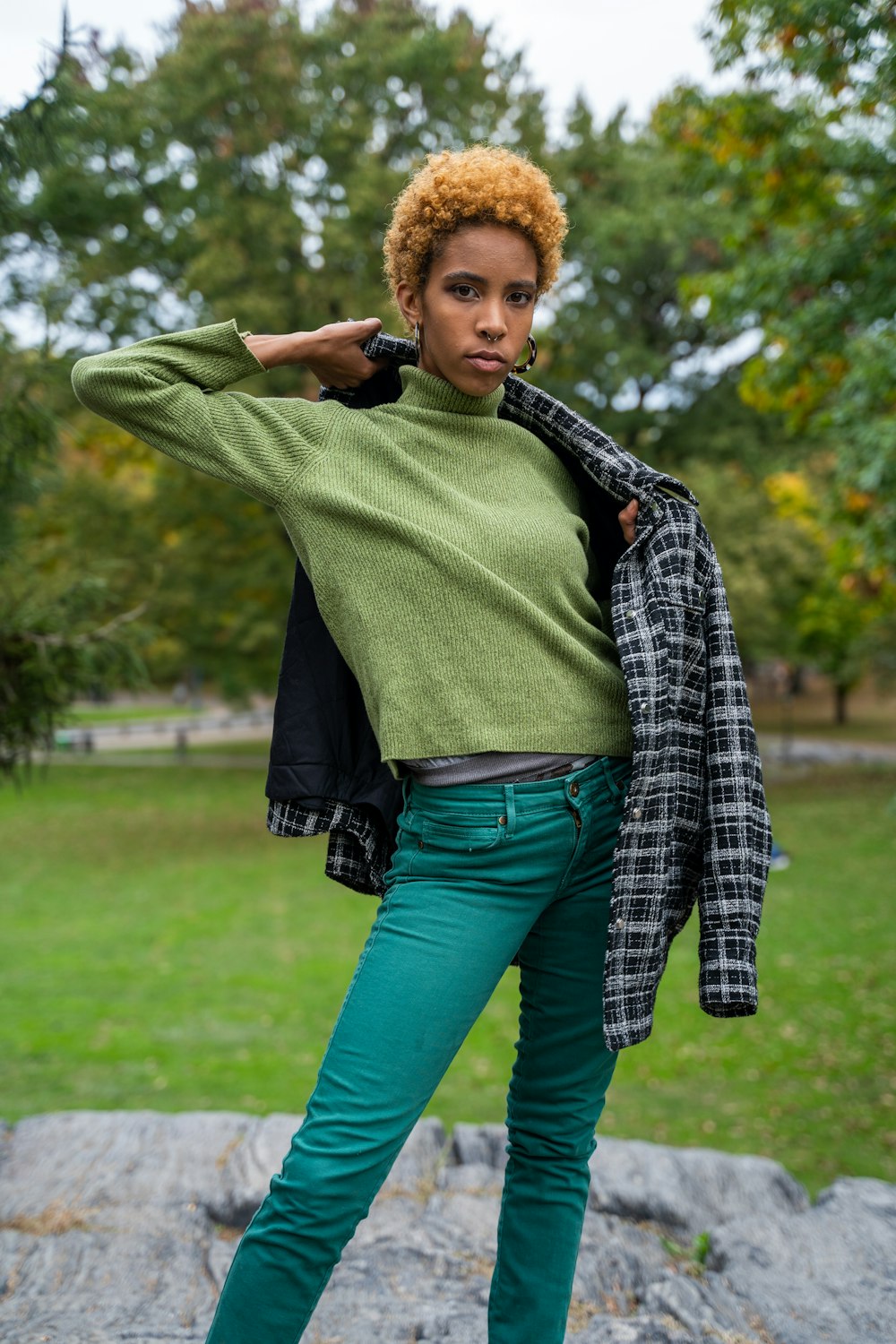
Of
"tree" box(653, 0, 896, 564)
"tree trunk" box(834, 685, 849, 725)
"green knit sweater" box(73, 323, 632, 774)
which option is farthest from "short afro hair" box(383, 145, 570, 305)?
"tree trunk" box(834, 685, 849, 725)

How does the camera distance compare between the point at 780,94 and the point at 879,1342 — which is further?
the point at 780,94

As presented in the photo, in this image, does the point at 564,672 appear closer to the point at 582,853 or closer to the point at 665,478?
the point at 582,853

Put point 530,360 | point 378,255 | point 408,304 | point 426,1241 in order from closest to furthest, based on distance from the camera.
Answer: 1. point 408,304
2. point 530,360
3. point 426,1241
4. point 378,255

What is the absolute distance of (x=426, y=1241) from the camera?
10.1ft

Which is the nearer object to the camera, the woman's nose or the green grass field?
the woman's nose

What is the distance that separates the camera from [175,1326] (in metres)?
2.55

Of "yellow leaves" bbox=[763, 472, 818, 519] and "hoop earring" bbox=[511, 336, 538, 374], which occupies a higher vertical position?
"yellow leaves" bbox=[763, 472, 818, 519]

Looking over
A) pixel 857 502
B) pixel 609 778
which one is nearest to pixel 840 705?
pixel 857 502

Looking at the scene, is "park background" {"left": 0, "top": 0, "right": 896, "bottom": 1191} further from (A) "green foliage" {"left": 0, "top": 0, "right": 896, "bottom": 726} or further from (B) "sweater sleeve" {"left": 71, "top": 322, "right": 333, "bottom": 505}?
(B) "sweater sleeve" {"left": 71, "top": 322, "right": 333, "bottom": 505}

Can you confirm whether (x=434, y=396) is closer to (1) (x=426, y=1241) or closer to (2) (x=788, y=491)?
(1) (x=426, y=1241)

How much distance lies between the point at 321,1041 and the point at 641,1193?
3621mm

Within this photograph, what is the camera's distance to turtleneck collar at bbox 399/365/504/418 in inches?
79.8

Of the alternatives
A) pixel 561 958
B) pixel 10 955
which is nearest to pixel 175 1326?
pixel 561 958

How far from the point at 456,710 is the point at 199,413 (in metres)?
0.65
